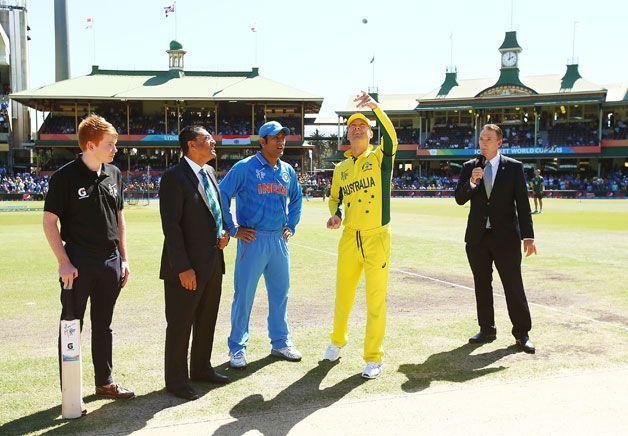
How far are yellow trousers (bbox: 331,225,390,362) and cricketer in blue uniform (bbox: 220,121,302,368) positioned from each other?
1.93 ft

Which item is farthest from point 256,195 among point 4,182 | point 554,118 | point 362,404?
point 554,118

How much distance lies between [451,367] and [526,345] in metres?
0.95

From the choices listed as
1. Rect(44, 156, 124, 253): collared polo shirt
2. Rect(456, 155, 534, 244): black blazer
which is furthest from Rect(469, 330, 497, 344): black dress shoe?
Rect(44, 156, 124, 253): collared polo shirt

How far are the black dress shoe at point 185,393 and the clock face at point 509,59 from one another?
6739 cm

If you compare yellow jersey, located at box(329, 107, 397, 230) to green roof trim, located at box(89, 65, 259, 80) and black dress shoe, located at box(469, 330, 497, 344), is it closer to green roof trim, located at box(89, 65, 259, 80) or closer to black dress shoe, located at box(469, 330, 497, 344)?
black dress shoe, located at box(469, 330, 497, 344)

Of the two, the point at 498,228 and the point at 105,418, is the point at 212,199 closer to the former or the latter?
the point at 105,418

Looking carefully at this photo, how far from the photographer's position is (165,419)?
430 cm

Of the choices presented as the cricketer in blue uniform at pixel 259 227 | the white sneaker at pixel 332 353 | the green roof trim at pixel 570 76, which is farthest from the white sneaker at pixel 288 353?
the green roof trim at pixel 570 76

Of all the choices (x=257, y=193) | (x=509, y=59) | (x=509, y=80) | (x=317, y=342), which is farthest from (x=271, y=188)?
(x=509, y=59)

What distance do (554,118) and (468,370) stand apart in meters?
65.5

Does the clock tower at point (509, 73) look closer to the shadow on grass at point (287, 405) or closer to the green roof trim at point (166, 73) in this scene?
the green roof trim at point (166, 73)

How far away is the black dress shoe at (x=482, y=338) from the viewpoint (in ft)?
21.0

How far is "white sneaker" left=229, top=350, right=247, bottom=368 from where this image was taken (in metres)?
5.54

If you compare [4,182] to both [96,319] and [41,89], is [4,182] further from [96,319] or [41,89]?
[96,319]
